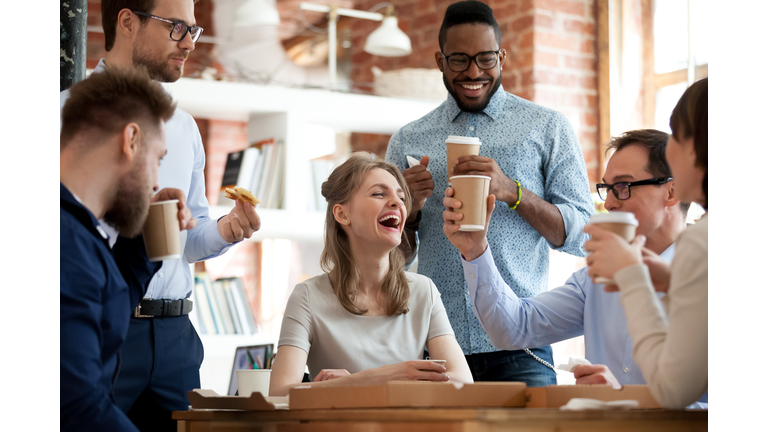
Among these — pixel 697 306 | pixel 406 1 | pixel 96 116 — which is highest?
pixel 406 1

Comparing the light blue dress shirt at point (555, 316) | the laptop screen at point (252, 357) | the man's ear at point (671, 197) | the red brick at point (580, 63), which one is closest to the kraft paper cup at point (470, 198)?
the light blue dress shirt at point (555, 316)

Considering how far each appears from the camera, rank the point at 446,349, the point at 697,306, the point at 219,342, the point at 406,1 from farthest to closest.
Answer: the point at 406,1 < the point at 219,342 < the point at 446,349 < the point at 697,306

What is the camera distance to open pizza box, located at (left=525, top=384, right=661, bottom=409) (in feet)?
3.64

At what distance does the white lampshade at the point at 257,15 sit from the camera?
15.4ft

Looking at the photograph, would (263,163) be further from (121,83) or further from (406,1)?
(121,83)

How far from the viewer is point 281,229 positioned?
368 cm

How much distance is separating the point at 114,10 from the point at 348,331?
0.95m

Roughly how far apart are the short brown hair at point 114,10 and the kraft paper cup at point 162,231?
1.35 ft

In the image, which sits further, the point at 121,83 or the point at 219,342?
the point at 219,342

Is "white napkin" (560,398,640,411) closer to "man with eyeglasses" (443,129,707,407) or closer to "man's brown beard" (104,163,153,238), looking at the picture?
"man with eyeglasses" (443,129,707,407)
